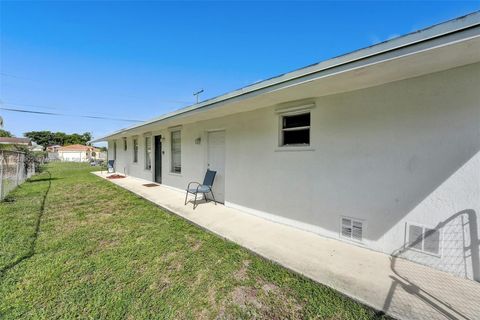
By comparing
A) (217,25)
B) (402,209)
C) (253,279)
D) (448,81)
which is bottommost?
(253,279)

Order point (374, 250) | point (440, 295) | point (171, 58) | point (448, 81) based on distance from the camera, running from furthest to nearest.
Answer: point (171, 58) → point (374, 250) → point (448, 81) → point (440, 295)

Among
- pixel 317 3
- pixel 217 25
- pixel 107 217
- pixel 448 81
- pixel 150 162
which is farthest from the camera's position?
pixel 150 162

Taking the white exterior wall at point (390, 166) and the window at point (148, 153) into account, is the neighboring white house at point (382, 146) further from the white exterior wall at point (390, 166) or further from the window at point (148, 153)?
the window at point (148, 153)

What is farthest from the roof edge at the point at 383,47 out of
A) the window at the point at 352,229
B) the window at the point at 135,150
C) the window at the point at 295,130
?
the window at the point at 135,150

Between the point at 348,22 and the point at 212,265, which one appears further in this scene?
the point at 348,22

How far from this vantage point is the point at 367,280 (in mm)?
2465

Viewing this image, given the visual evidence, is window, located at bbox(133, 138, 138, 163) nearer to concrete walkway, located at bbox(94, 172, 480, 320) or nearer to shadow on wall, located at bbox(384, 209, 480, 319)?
concrete walkway, located at bbox(94, 172, 480, 320)

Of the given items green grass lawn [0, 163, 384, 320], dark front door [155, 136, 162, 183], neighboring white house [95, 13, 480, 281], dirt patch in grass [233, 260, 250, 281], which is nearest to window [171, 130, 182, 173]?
dark front door [155, 136, 162, 183]

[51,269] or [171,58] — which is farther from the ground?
[171,58]

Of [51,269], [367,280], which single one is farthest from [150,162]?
[367,280]

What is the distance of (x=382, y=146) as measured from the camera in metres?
3.17

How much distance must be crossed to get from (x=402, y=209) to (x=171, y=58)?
48.8 ft

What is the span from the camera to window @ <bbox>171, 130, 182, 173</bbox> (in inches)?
322

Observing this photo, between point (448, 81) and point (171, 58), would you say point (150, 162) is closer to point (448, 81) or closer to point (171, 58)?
point (171, 58)
